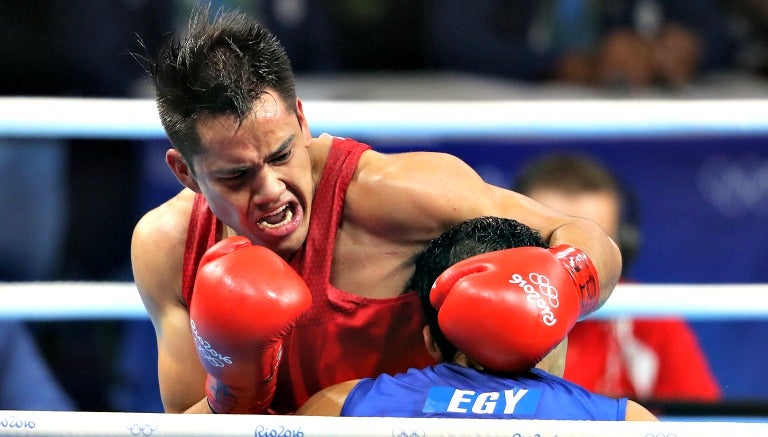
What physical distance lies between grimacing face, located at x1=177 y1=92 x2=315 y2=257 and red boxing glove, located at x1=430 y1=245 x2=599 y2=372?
238 millimetres

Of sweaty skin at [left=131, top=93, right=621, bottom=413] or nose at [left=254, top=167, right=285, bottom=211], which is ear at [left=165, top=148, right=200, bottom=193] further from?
nose at [left=254, top=167, right=285, bottom=211]

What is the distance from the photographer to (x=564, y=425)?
3.86 ft

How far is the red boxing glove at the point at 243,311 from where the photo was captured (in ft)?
4.40

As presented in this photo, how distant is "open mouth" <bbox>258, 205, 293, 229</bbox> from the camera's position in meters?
1.48

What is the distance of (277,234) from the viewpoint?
4.87 ft

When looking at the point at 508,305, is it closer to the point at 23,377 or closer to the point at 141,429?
the point at 141,429

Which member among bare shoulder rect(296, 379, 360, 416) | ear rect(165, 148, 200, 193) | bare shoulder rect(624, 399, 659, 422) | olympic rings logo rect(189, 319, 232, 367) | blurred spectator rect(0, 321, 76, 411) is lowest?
blurred spectator rect(0, 321, 76, 411)

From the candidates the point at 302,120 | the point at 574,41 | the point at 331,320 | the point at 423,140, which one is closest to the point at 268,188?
the point at 302,120

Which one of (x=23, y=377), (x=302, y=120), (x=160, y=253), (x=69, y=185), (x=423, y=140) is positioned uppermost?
(x=302, y=120)

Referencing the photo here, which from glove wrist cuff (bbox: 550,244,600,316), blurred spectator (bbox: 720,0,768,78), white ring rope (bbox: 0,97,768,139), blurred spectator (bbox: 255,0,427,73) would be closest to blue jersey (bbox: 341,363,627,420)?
glove wrist cuff (bbox: 550,244,600,316)

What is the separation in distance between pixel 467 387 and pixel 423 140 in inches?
47.5

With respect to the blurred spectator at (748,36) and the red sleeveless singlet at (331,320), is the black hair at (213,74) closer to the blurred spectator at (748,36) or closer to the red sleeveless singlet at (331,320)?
the red sleeveless singlet at (331,320)

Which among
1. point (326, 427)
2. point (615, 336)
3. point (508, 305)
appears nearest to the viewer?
point (326, 427)

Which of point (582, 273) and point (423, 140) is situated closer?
point (582, 273)
